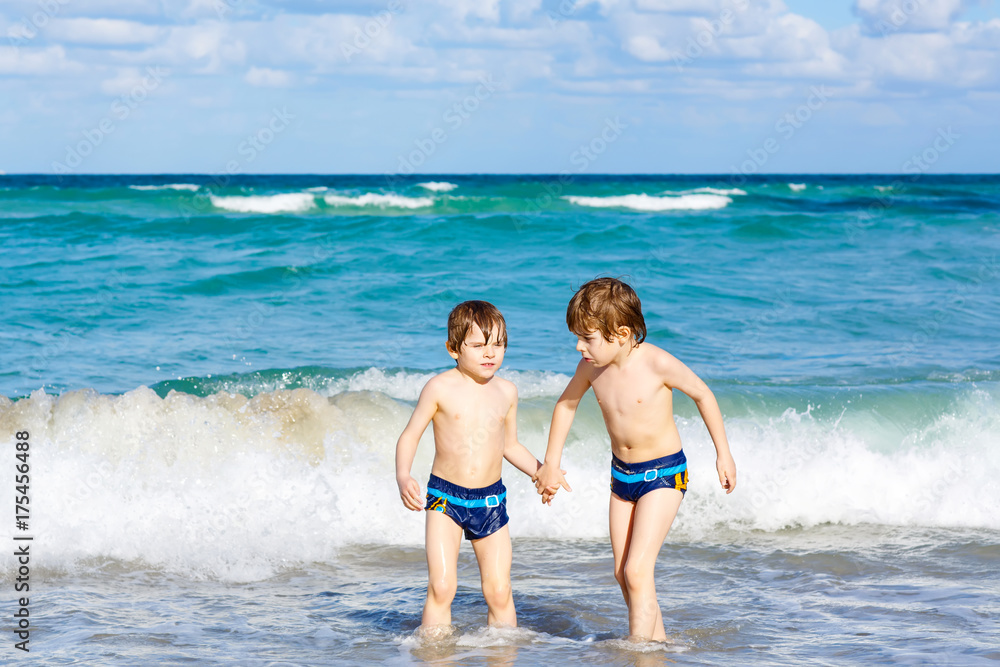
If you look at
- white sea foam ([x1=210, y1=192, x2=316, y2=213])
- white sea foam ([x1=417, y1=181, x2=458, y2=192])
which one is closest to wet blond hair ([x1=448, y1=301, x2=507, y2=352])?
white sea foam ([x1=210, y1=192, x2=316, y2=213])

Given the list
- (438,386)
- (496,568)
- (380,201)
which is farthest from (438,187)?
(496,568)

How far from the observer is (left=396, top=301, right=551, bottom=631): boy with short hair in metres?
3.55

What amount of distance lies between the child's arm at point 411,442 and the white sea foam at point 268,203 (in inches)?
944

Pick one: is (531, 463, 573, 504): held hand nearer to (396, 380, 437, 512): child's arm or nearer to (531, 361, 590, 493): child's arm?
(531, 361, 590, 493): child's arm

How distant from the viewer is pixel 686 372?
142 inches

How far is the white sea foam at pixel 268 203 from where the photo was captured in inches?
1062

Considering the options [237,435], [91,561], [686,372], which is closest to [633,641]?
[686,372]

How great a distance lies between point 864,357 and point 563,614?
6188 millimetres

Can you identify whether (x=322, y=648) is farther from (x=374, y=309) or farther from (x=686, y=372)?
(x=374, y=309)

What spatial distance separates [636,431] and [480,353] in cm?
70

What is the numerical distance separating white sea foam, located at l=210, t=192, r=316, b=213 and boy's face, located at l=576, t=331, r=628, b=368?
24.1 metres

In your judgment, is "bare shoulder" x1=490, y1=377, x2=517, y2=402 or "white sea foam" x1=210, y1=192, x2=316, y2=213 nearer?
"bare shoulder" x1=490, y1=377, x2=517, y2=402

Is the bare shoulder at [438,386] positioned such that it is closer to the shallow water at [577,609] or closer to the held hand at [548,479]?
the held hand at [548,479]

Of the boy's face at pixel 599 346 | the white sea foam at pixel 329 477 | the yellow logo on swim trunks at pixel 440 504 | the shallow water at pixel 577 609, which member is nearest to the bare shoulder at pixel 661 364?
the boy's face at pixel 599 346
